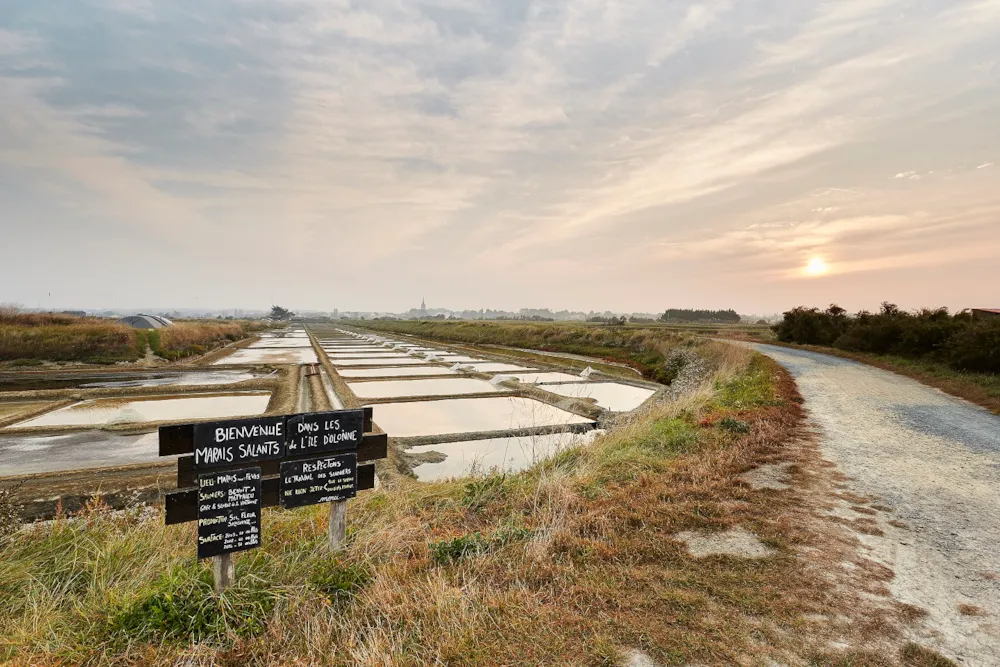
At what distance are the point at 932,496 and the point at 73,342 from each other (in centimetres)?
4495

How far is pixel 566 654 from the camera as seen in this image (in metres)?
3.21

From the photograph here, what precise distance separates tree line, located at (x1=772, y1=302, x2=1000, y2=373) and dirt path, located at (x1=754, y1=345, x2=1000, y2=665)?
5.18m

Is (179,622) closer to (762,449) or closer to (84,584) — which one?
(84,584)

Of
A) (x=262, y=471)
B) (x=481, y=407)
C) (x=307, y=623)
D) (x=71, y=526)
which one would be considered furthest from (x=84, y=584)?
(x=481, y=407)

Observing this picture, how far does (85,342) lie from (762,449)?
42.8m

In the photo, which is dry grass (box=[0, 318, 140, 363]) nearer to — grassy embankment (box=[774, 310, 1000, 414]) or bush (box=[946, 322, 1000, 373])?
grassy embankment (box=[774, 310, 1000, 414])

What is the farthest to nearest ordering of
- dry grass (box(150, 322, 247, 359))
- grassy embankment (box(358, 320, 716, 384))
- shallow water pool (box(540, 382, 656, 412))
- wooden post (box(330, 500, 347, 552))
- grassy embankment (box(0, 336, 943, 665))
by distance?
dry grass (box(150, 322, 247, 359)), grassy embankment (box(358, 320, 716, 384)), shallow water pool (box(540, 382, 656, 412)), wooden post (box(330, 500, 347, 552)), grassy embankment (box(0, 336, 943, 665))

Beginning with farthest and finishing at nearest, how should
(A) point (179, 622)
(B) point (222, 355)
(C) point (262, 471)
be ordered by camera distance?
1. (B) point (222, 355)
2. (C) point (262, 471)
3. (A) point (179, 622)

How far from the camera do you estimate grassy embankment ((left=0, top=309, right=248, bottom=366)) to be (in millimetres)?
30734

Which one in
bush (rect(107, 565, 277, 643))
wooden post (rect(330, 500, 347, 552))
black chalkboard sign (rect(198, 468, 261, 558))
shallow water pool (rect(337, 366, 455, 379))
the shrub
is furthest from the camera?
shallow water pool (rect(337, 366, 455, 379))

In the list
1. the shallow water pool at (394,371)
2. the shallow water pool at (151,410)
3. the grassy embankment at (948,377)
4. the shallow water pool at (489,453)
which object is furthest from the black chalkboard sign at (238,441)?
the shallow water pool at (394,371)

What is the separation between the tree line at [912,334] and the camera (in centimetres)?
1619

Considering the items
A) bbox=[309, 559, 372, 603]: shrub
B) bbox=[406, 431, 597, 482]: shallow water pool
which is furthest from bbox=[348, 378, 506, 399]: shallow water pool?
bbox=[309, 559, 372, 603]: shrub

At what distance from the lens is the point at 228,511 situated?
390cm
